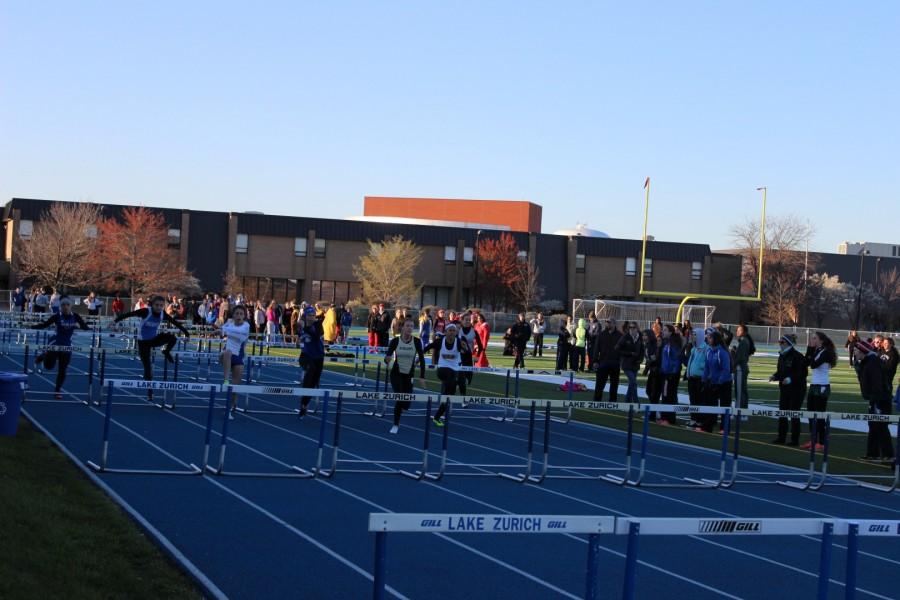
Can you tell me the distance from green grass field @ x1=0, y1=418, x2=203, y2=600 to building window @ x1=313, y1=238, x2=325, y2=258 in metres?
64.9

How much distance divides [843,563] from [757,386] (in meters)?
24.6

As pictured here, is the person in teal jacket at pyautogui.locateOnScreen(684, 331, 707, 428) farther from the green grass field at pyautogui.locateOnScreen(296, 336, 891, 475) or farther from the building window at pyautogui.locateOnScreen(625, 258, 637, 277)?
the building window at pyautogui.locateOnScreen(625, 258, 637, 277)

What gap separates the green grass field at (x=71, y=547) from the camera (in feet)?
23.5

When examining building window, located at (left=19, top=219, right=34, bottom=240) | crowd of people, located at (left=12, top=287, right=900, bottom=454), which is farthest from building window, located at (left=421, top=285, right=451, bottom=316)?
crowd of people, located at (left=12, top=287, right=900, bottom=454)

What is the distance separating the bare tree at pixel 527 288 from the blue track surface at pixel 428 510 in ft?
191

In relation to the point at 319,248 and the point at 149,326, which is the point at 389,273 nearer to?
the point at 319,248

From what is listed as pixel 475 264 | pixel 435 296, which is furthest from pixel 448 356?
pixel 435 296

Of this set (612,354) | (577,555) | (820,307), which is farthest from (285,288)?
(577,555)

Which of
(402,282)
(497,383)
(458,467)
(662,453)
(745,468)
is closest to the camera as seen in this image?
(458,467)

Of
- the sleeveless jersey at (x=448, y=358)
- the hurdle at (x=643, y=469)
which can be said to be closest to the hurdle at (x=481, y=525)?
the hurdle at (x=643, y=469)

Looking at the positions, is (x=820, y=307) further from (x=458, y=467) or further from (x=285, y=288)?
(x=458, y=467)

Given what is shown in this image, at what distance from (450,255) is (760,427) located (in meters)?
58.2

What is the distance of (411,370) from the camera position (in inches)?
690

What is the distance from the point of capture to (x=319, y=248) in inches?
2990
